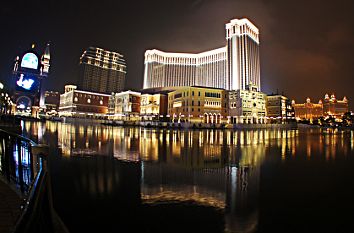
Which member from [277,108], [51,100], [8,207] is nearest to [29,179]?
[8,207]

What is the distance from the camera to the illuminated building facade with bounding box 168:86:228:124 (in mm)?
89188

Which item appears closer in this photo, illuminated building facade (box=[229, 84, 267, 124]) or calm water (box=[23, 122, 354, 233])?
calm water (box=[23, 122, 354, 233])

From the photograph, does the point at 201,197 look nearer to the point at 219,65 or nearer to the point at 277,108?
the point at 277,108

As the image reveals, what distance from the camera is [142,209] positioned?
20.1 ft

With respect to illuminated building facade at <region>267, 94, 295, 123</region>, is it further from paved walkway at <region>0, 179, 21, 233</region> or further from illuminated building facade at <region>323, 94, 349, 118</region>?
paved walkway at <region>0, 179, 21, 233</region>

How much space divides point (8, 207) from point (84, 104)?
427 ft

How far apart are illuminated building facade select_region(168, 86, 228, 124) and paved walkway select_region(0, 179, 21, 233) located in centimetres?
8331

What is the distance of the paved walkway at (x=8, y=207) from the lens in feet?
13.9

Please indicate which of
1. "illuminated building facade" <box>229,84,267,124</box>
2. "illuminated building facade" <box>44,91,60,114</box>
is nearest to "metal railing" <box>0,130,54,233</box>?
"illuminated building facade" <box>229,84,267,124</box>

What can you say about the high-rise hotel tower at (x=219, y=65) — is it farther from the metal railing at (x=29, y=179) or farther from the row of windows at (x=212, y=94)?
the metal railing at (x=29, y=179)

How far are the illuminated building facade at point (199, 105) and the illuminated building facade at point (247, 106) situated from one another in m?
3.63

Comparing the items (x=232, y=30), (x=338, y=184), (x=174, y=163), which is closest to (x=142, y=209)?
(x=174, y=163)

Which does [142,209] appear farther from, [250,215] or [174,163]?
[174,163]

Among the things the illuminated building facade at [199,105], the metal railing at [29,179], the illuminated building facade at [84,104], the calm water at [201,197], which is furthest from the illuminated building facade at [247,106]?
the metal railing at [29,179]
